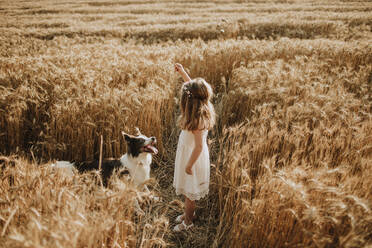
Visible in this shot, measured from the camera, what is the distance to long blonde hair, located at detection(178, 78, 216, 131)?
2.12 meters

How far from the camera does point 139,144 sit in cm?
251

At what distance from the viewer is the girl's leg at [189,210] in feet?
8.11

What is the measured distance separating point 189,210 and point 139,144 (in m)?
0.94

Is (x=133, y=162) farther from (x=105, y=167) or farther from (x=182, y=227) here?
(x=182, y=227)

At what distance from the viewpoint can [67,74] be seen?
152 inches

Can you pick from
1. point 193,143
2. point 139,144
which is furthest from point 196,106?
point 139,144

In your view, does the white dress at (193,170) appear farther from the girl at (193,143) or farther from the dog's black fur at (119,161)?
the dog's black fur at (119,161)

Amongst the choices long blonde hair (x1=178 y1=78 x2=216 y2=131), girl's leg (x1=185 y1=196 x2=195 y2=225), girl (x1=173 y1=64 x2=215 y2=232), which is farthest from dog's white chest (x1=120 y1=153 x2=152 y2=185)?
long blonde hair (x1=178 y1=78 x2=216 y2=131)

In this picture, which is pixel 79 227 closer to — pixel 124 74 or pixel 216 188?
pixel 216 188

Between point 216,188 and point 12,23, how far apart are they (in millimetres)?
19050

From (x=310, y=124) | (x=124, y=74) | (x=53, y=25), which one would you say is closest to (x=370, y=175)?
A: (x=310, y=124)

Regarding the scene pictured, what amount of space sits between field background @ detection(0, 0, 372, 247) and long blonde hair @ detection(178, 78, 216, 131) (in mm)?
475

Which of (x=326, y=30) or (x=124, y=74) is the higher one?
(x=326, y=30)

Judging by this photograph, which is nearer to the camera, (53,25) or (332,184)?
(332,184)
